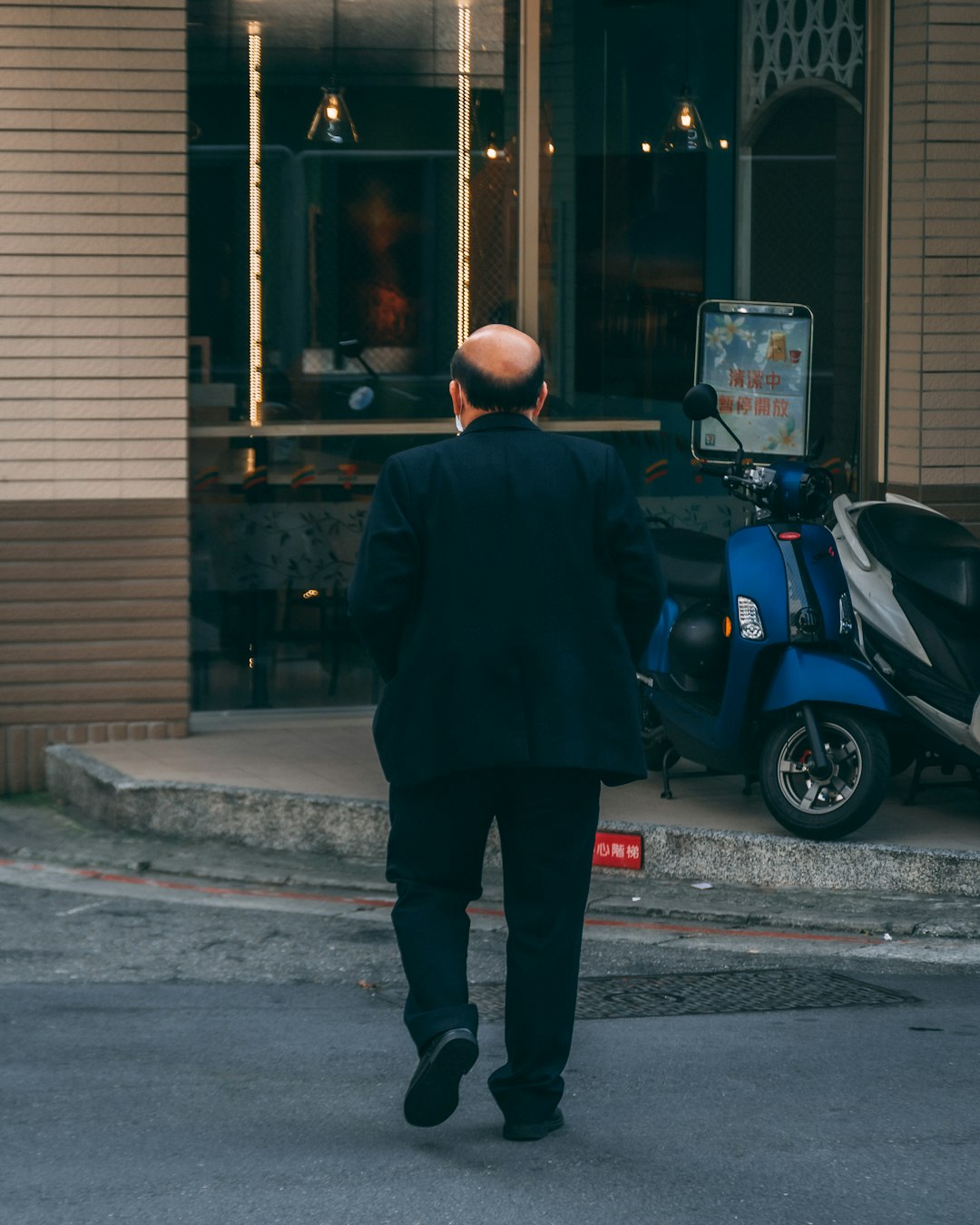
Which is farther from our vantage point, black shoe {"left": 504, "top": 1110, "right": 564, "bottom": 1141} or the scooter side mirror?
the scooter side mirror

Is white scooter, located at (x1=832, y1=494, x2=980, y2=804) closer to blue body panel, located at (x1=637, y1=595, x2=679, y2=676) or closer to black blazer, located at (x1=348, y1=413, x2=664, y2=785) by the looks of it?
blue body panel, located at (x1=637, y1=595, x2=679, y2=676)

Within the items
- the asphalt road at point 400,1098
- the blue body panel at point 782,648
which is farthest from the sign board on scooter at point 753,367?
the asphalt road at point 400,1098

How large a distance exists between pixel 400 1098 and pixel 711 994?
4.55 ft

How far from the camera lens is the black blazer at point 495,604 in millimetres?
4156

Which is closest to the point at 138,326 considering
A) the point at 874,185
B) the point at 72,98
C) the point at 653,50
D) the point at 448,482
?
the point at 72,98

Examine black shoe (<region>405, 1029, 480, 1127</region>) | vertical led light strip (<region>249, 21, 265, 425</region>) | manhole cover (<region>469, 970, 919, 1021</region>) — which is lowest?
manhole cover (<region>469, 970, 919, 1021</region>)

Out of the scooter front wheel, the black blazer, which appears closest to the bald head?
the black blazer

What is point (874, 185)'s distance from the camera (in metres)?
9.64

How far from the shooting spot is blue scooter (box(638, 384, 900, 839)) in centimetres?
668

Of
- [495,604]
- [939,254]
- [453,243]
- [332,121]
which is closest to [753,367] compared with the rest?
[939,254]

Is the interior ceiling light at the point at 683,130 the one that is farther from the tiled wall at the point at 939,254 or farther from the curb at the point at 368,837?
the curb at the point at 368,837

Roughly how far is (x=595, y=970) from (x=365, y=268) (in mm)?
4476

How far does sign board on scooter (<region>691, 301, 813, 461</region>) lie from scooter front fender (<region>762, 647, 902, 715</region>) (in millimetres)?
2487

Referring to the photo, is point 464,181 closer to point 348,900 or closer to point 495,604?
point 348,900
